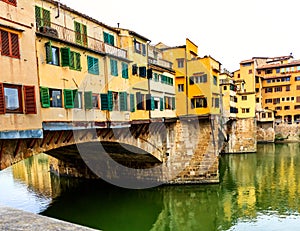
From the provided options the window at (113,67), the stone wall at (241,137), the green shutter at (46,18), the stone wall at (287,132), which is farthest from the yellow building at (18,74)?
the stone wall at (287,132)

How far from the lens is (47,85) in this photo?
1062cm

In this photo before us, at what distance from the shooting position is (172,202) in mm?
19562

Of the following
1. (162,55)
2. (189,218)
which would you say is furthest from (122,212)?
(162,55)

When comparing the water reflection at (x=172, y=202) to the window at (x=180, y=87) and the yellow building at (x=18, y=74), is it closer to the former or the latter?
the yellow building at (x=18, y=74)

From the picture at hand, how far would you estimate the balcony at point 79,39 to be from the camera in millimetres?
10824

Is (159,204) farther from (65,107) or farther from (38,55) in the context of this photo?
(38,55)

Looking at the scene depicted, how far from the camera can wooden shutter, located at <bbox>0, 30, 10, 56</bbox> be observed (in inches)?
343

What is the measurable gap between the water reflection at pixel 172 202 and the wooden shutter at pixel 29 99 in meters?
9.64

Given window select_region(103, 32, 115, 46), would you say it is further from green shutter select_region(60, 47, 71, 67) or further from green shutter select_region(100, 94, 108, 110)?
green shutter select_region(60, 47, 71, 67)

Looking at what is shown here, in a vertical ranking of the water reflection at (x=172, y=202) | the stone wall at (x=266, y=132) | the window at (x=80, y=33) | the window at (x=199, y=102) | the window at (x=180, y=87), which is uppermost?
the window at (x=80, y=33)

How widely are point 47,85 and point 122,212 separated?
1153cm

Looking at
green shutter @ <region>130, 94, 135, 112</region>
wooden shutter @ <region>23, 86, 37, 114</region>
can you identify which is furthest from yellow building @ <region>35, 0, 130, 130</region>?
green shutter @ <region>130, 94, 135, 112</region>

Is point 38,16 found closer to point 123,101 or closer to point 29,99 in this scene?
point 29,99

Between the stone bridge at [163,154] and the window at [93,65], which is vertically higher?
the window at [93,65]
